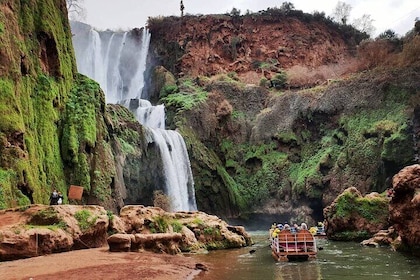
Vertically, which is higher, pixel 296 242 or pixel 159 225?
pixel 159 225

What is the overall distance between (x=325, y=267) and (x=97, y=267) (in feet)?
28.1

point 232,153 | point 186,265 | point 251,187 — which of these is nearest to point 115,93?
point 232,153

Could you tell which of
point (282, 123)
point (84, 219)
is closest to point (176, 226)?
point (84, 219)

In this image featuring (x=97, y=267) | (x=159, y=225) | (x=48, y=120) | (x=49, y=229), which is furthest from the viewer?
(x=48, y=120)

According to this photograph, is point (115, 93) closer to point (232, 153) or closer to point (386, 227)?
point (232, 153)

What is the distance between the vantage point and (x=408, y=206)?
16.8 m

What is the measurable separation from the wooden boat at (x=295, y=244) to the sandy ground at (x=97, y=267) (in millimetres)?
5108

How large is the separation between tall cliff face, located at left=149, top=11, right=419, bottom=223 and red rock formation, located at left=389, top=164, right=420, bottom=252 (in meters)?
17.6

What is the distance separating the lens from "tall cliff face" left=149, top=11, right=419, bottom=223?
38.9m

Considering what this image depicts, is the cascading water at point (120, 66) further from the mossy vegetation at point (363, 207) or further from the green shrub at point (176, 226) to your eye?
the mossy vegetation at point (363, 207)

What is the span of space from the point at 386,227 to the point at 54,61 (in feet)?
79.9

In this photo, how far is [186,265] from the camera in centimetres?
1480

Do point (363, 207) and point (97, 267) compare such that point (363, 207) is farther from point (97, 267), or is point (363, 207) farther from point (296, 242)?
point (97, 267)

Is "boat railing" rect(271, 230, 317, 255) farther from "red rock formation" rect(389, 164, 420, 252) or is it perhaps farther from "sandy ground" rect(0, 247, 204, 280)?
"sandy ground" rect(0, 247, 204, 280)
